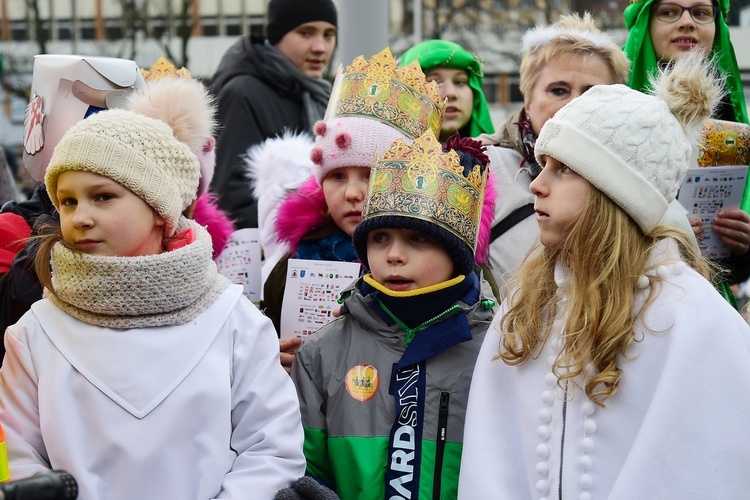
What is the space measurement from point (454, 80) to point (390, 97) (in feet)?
4.28

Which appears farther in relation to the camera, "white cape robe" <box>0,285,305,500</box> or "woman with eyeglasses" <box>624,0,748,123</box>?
"woman with eyeglasses" <box>624,0,748,123</box>

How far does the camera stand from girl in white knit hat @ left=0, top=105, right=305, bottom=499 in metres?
2.68

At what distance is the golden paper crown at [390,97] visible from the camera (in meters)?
3.95

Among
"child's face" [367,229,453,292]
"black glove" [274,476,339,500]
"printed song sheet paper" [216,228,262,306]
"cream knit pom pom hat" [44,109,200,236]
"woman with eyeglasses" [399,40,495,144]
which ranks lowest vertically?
"black glove" [274,476,339,500]

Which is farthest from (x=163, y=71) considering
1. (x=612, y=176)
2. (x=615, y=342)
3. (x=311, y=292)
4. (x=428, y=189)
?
(x=615, y=342)

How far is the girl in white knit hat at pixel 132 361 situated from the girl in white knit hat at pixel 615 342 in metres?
0.64

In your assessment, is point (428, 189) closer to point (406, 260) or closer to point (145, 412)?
point (406, 260)

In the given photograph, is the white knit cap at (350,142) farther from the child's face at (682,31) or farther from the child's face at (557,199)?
the child's face at (682,31)

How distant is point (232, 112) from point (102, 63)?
7.08 feet

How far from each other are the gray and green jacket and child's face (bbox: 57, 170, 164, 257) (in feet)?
2.48

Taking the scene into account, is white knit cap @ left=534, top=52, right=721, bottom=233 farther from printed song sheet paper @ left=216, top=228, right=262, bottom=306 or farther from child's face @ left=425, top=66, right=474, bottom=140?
child's face @ left=425, top=66, right=474, bottom=140

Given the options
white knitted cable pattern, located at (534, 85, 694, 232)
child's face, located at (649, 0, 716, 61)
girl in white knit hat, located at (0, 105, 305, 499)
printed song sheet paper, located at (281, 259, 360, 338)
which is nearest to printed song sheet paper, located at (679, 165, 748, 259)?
child's face, located at (649, 0, 716, 61)

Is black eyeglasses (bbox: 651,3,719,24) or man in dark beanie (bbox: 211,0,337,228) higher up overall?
black eyeglasses (bbox: 651,3,719,24)

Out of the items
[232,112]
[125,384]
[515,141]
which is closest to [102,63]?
[125,384]
